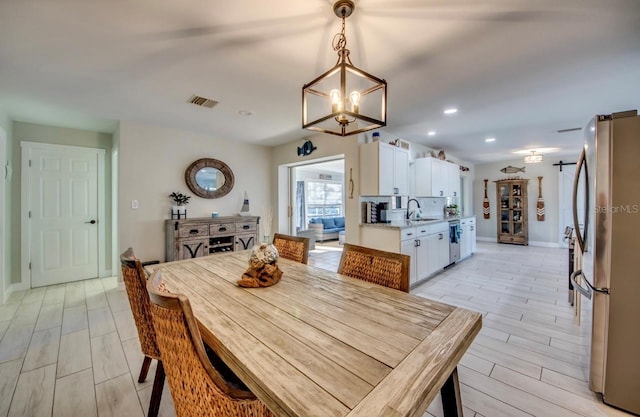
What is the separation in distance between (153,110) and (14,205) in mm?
2504

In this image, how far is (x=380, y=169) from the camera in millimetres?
3799

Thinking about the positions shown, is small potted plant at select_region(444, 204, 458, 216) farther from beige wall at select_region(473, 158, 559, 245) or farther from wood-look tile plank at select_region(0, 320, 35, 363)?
wood-look tile plank at select_region(0, 320, 35, 363)

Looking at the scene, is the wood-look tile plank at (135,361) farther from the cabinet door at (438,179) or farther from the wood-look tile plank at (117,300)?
the cabinet door at (438,179)

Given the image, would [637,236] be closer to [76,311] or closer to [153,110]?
[153,110]

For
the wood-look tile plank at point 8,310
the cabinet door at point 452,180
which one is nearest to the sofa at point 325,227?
the cabinet door at point 452,180

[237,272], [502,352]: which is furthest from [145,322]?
[502,352]

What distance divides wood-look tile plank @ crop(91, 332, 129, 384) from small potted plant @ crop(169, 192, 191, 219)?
193 centimetres

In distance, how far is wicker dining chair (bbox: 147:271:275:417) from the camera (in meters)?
0.76

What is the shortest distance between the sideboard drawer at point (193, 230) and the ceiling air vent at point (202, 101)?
1.80 m

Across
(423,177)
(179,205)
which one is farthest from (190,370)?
(423,177)

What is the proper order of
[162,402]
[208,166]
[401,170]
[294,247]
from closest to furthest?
[162,402] → [294,247] → [401,170] → [208,166]

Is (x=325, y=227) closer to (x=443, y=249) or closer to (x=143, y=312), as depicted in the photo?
(x=443, y=249)

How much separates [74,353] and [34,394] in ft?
1.60

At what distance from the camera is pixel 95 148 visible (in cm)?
429
